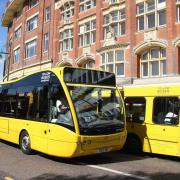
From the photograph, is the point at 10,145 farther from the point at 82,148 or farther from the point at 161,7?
the point at 161,7

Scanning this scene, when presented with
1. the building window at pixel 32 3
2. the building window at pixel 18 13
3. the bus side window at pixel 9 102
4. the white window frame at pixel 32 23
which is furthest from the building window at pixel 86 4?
the bus side window at pixel 9 102

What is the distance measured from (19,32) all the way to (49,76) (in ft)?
112

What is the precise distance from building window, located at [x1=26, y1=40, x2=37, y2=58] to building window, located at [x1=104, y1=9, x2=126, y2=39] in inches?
495

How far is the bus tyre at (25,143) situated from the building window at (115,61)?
1492 cm

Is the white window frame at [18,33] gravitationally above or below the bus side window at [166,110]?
above

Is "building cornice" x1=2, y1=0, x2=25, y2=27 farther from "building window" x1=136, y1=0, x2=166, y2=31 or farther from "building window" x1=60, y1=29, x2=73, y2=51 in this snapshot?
"building window" x1=136, y1=0, x2=166, y2=31

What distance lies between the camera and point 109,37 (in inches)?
1056

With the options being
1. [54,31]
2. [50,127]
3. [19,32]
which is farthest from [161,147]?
[19,32]

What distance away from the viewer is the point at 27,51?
39.3 meters

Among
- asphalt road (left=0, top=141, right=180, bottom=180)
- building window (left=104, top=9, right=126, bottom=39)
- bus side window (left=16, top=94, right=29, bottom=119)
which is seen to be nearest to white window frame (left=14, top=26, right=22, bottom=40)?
building window (left=104, top=9, right=126, bottom=39)

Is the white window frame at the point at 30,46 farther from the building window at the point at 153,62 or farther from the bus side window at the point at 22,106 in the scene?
the bus side window at the point at 22,106

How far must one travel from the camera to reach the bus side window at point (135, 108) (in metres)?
11.6

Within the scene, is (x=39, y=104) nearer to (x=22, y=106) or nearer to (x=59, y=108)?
(x=59, y=108)

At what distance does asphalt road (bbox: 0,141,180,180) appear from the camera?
8.13 meters
